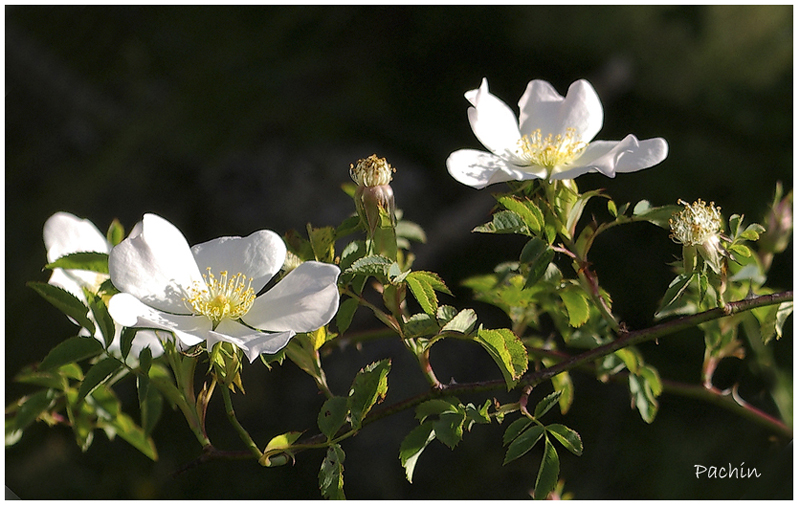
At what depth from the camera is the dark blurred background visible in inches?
56.9

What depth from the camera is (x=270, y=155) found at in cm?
183

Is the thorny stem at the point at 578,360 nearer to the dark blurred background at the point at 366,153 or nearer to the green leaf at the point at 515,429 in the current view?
the green leaf at the point at 515,429

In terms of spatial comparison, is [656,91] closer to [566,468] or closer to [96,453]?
[566,468]

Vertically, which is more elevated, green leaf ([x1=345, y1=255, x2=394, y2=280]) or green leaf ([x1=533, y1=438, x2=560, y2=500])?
green leaf ([x1=345, y1=255, x2=394, y2=280])

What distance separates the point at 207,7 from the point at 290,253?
1.39 metres

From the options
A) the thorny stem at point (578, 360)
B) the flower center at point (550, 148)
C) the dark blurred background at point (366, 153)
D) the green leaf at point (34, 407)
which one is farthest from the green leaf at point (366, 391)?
the dark blurred background at point (366, 153)

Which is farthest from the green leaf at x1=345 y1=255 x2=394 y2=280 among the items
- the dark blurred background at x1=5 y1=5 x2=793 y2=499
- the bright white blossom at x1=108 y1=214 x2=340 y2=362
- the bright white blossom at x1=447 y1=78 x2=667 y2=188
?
the dark blurred background at x1=5 y1=5 x2=793 y2=499

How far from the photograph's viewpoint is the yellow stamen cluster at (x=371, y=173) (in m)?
0.53

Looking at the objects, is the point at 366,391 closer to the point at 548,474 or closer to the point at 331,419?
the point at 331,419

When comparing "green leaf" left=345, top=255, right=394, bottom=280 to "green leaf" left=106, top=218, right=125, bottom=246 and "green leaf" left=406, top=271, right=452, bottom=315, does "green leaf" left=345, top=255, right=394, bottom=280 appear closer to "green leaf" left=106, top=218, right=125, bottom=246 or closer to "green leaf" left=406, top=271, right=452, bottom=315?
"green leaf" left=406, top=271, right=452, bottom=315

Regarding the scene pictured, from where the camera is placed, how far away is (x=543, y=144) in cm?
63

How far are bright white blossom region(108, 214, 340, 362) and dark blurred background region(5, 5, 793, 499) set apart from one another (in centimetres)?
97

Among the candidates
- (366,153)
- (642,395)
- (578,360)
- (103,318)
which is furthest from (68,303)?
(366,153)

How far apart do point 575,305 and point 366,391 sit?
19 centimetres
